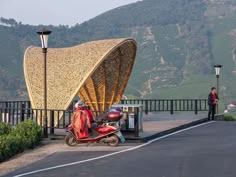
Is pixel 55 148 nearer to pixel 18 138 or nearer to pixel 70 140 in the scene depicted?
pixel 70 140

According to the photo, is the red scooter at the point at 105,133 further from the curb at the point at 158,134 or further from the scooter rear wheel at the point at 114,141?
the curb at the point at 158,134

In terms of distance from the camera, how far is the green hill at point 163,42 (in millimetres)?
97688

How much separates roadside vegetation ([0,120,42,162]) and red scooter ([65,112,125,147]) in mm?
1288

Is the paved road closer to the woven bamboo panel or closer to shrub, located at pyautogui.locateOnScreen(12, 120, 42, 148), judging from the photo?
shrub, located at pyautogui.locateOnScreen(12, 120, 42, 148)

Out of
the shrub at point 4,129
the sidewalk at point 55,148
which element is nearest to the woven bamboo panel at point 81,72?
the sidewalk at point 55,148

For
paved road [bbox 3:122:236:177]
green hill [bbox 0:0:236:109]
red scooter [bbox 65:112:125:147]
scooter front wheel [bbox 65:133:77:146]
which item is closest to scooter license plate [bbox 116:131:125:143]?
red scooter [bbox 65:112:125:147]

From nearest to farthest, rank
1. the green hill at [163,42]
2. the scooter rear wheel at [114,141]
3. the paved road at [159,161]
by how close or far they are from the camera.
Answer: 1. the paved road at [159,161]
2. the scooter rear wheel at [114,141]
3. the green hill at [163,42]

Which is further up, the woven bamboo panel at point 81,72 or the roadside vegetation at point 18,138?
the woven bamboo panel at point 81,72

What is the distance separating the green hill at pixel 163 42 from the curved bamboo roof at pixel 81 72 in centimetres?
5418

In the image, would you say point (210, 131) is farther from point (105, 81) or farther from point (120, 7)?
point (120, 7)

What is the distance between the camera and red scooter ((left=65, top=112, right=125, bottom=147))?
1712 centimetres

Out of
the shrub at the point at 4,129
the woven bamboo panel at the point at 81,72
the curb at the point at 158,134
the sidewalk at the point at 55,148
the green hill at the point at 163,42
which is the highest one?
the green hill at the point at 163,42

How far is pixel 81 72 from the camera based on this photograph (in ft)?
78.8

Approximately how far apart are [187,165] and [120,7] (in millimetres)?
162514
